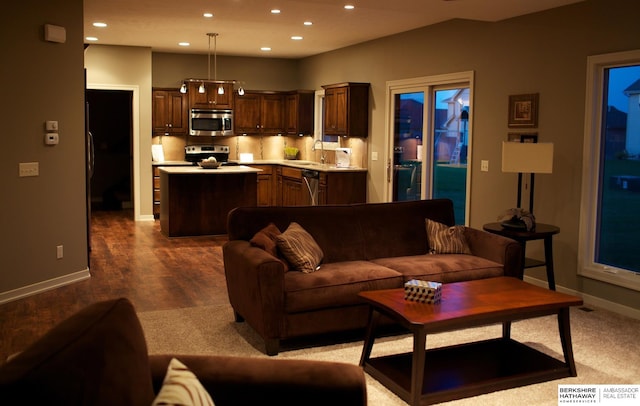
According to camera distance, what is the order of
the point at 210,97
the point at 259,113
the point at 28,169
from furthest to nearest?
the point at 259,113 < the point at 210,97 < the point at 28,169

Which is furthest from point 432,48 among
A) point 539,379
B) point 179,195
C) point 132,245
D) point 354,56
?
point 539,379

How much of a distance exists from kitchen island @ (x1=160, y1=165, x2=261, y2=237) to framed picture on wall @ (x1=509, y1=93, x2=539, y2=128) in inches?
149

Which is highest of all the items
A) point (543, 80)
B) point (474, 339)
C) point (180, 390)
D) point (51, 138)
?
point (543, 80)

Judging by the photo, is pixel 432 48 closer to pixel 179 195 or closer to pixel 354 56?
pixel 354 56

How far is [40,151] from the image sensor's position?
5723 mm

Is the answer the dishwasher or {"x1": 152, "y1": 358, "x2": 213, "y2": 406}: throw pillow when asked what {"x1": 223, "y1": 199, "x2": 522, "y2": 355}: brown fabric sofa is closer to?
{"x1": 152, "y1": 358, "x2": 213, "y2": 406}: throw pillow

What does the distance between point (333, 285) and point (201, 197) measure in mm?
4763

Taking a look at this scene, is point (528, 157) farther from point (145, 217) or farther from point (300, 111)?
point (145, 217)

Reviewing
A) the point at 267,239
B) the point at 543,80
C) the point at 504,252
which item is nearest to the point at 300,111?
the point at 543,80

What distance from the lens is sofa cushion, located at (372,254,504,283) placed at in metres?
4.72

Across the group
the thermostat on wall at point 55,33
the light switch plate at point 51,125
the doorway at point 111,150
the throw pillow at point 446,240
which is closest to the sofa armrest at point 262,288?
the throw pillow at point 446,240

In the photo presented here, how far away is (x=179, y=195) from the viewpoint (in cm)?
865

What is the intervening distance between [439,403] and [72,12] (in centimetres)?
462

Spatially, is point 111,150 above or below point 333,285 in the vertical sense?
above
